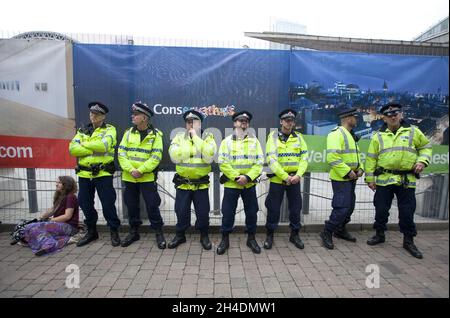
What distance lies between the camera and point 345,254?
3.70 meters

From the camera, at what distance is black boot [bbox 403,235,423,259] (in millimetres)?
3617

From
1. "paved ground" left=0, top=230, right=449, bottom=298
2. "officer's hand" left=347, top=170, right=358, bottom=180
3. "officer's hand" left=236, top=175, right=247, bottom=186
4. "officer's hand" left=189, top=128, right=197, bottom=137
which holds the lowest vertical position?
"paved ground" left=0, top=230, right=449, bottom=298

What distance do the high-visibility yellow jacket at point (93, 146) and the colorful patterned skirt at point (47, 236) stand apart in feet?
2.93

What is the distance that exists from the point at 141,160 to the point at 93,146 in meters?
0.66

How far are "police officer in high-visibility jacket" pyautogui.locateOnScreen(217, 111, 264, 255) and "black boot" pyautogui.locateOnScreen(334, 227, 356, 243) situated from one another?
1.43 m

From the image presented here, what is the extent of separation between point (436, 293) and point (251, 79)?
11.4 ft

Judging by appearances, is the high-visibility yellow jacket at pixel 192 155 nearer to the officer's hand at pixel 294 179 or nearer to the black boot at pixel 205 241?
the black boot at pixel 205 241

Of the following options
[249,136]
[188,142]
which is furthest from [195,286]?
[249,136]

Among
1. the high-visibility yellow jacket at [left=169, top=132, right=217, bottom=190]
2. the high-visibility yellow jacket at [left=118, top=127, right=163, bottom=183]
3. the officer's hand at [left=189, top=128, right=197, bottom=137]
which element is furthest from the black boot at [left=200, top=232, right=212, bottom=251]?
the officer's hand at [left=189, top=128, right=197, bottom=137]

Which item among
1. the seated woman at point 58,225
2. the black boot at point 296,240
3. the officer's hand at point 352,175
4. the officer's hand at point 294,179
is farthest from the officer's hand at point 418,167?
the seated woman at point 58,225

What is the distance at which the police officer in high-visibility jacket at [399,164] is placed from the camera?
11.9 feet

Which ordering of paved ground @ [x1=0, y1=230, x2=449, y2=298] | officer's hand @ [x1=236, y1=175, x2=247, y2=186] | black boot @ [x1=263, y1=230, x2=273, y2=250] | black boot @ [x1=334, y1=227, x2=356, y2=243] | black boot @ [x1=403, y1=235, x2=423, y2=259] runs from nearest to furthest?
paved ground @ [x1=0, y1=230, x2=449, y2=298] → officer's hand @ [x1=236, y1=175, x2=247, y2=186] → black boot @ [x1=403, y1=235, x2=423, y2=259] → black boot @ [x1=263, y1=230, x2=273, y2=250] → black boot @ [x1=334, y1=227, x2=356, y2=243]

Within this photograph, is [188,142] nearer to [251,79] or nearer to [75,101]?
[251,79]

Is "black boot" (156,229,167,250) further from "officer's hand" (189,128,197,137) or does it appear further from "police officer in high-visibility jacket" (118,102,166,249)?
"officer's hand" (189,128,197,137)
